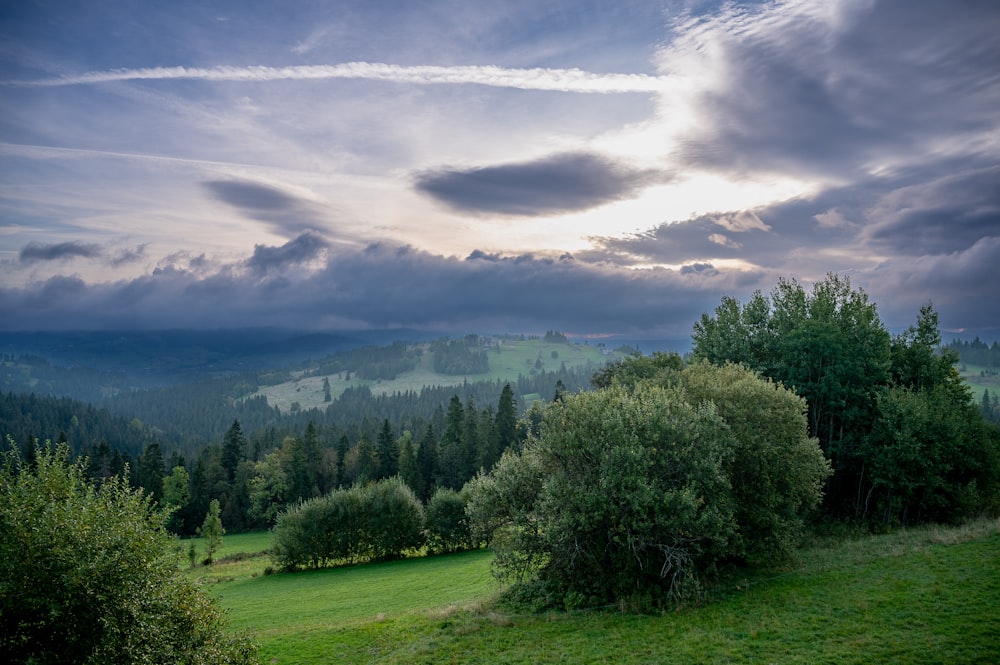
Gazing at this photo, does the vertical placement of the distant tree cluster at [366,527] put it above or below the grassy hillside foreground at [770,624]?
below

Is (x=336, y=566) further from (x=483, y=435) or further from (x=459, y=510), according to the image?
(x=483, y=435)

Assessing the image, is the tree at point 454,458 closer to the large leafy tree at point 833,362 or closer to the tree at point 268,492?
the tree at point 268,492

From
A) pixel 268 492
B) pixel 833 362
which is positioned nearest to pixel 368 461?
pixel 268 492

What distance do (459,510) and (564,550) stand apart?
128ft

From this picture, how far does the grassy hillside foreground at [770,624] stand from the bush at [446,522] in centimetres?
2849

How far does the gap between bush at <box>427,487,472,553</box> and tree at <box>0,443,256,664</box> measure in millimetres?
47905

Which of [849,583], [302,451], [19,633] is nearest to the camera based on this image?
[19,633]

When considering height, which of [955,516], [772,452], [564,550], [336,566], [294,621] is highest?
[772,452]

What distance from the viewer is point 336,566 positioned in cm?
6162

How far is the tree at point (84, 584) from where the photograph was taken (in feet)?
47.9

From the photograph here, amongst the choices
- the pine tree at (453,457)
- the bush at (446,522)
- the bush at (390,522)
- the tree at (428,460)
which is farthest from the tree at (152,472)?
the bush at (446,522)

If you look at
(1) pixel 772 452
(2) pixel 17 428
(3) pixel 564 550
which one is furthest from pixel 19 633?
(2) pixel 17 428

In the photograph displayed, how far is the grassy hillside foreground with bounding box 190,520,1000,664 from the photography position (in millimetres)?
18453

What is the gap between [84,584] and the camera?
15039mm
